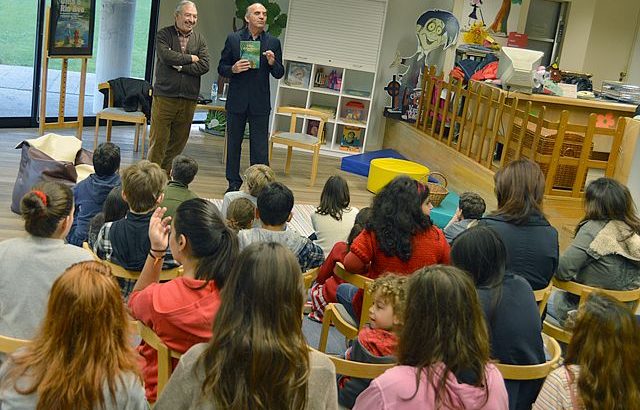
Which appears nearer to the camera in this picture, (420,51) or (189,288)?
(189,288)

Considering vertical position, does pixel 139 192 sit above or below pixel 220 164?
above

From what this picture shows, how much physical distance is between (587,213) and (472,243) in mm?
1456

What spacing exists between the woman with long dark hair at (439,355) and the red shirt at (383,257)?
128 cm

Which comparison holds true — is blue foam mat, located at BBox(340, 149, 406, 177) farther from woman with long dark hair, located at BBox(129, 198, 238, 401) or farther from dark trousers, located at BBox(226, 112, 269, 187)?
woman with long dark hair, located at BBox(129, 198, 238, 401)

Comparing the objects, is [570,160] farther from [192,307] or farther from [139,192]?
[192,307]

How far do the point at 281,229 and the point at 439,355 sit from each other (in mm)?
1835

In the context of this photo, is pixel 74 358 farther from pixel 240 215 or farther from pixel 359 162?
pixel 359 162

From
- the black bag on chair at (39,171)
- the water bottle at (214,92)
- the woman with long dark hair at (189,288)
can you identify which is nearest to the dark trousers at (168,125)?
the black bag on chair at (39,171)

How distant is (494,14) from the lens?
8906 millimetres

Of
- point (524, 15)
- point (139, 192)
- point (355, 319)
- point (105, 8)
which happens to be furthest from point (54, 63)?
point (355, 319)

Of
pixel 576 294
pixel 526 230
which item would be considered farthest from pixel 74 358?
pixel 576 294

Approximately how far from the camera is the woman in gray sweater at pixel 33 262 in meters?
2.64

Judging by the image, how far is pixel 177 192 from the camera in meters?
4.13

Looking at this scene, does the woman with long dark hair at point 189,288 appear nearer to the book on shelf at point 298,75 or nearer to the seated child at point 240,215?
the seated child at point 240,215
